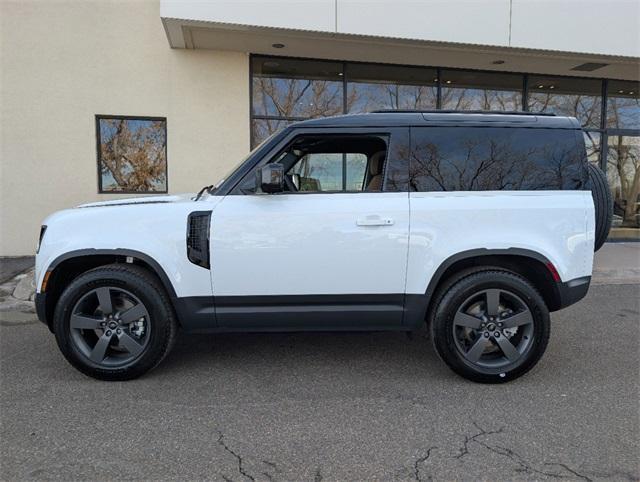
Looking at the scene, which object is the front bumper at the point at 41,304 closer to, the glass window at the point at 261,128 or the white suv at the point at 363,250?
the white suv at the point at 363,250

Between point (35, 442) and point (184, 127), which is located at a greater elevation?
point (184, 127)


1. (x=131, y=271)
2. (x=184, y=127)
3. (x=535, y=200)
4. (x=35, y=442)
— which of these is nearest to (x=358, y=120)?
(x=535, y=200)

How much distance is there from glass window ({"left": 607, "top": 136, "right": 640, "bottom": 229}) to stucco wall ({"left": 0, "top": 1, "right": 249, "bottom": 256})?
29.8 feet

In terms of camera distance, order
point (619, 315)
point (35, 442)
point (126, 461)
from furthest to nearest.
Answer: point (619, 315), point (35, 442), point (126, 461)

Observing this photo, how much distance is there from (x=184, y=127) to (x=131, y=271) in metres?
5.80

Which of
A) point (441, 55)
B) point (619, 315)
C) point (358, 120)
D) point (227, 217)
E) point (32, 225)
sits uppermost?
point (441, 55)

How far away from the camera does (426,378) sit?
3.59 meters

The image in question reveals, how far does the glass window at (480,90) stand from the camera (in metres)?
10.0

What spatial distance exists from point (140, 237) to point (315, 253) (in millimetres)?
1306

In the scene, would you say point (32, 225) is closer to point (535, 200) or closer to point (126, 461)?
point (126, 461)

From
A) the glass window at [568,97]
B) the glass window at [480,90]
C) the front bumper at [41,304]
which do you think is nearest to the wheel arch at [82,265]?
the front bumper at [41,304]

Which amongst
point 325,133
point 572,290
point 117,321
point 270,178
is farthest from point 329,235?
point 572,290

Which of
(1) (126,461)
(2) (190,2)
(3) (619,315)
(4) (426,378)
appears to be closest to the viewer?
(1) (126,461)

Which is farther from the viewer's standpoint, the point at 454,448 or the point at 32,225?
the point at 32,225
